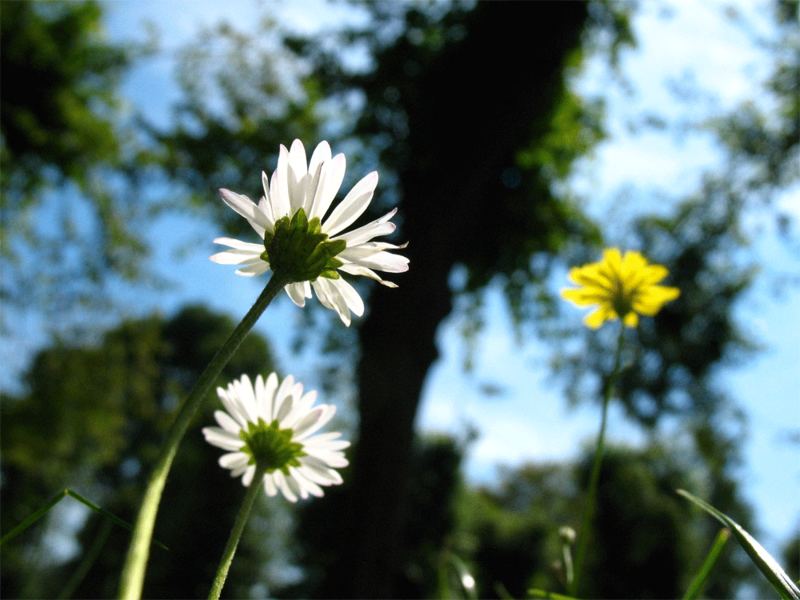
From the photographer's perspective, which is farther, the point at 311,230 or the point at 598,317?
the point at 598,317

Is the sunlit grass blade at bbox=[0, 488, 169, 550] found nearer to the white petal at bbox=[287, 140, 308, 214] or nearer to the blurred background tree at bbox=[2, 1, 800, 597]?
the white petal at bbox=[287, 140, 308, 214]

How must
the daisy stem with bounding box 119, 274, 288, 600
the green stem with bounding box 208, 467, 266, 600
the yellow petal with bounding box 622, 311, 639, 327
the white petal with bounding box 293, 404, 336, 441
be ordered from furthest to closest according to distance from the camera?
the yellow petal with bounding box 622, 311, 639, 327
the white petal with bounding box 293, 404, 336, 441
the green stem with bounding box 208, 467, 266, 600
the daisy stem with bounding box 119, 274, 288, 600

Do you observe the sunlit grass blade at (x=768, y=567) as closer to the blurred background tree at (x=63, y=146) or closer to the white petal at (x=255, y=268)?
the white petal at (x=255, y=268)

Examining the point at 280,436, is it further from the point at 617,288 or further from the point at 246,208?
the point at 617,288

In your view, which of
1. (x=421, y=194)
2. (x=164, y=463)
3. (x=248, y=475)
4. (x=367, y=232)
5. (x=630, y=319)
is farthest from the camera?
(x=421, y=194)

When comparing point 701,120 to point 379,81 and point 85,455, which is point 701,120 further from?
point 85,455

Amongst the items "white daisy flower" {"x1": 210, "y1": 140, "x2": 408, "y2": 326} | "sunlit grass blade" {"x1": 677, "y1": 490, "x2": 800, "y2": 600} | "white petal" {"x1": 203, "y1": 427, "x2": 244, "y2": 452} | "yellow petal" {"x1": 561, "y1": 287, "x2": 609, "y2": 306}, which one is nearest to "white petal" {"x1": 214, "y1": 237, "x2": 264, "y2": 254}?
"white daisy flower" {"x1": 210, "y1": 140, "x2": 408, "y2": 326}

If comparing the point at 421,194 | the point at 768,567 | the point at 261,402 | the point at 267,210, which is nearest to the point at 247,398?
the point at 261,402
